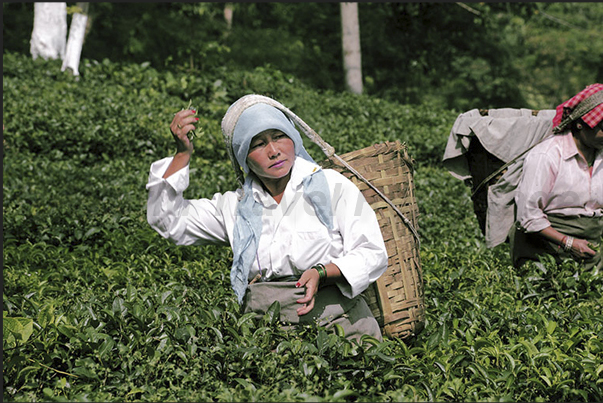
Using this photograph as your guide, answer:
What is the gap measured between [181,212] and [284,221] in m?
0.44

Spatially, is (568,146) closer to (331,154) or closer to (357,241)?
(331,154)

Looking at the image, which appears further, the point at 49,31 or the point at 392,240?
the point at 49,31

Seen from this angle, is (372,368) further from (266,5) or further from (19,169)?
(266,5)

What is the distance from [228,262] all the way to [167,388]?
2163 mm

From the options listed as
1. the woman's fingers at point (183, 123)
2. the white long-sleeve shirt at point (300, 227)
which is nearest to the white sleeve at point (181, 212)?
the white long-sleeve shirt at point (300, 227)

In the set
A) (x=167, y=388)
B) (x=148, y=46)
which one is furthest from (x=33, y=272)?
(x=148, y=46)

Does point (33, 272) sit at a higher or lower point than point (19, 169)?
higher

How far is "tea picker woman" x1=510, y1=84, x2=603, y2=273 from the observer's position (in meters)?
3.94

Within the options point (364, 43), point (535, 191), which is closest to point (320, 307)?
point (535, 191)

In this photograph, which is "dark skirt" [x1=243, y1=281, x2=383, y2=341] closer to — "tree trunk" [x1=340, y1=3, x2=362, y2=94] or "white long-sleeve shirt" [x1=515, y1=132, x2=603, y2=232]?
"white long-sleeve shirt" [x1=515, y1=132, x2=603, y2=232]

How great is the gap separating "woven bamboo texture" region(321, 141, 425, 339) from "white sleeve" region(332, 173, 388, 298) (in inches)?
7.6

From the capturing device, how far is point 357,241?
8.98 ft

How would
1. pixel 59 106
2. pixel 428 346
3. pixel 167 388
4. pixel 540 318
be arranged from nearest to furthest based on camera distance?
pixel 167 388 < pixel 428 346 < pixel 540 318 < pixel 59 106

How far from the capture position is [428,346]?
2.97m
